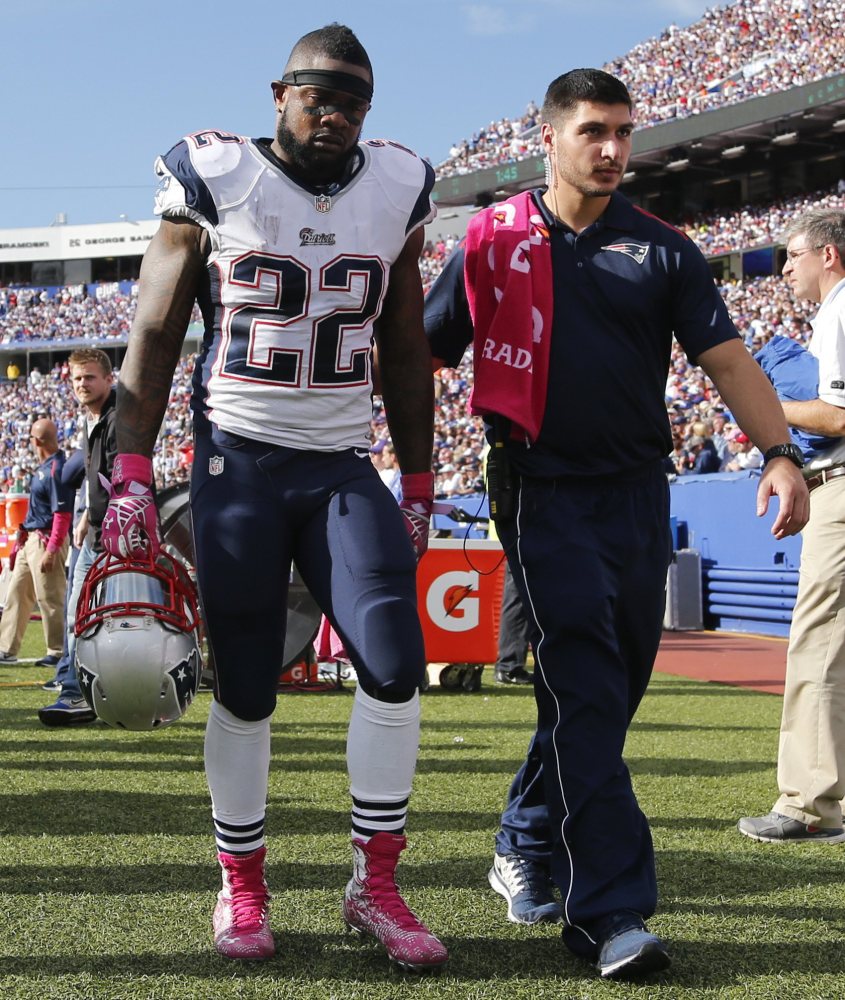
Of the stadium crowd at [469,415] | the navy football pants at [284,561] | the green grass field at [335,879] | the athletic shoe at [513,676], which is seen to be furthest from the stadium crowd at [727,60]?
the navy football pants at [284,561]

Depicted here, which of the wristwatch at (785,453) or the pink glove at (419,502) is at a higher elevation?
the wristwatch at (785,453)

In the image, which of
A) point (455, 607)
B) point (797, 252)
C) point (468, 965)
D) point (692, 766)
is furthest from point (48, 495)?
point (468, 965)

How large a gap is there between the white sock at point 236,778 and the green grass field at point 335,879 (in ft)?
0.86

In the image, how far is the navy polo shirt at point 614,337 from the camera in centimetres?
319

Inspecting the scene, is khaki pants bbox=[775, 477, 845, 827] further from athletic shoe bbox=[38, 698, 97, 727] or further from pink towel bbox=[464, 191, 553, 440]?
athletic shoe bbox=[38, 698, 97, 727]

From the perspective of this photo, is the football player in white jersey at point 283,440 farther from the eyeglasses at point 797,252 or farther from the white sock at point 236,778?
the eyeglasses at point 797,252

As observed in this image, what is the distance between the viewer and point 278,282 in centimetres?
299

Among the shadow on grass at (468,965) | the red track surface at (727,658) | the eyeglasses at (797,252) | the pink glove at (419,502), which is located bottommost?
the red track surface at (727,658)

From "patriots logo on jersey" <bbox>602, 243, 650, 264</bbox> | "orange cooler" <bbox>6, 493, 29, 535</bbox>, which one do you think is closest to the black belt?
"patriots logo on jersey" <bbox>602, 243, 650, 264</bbox>

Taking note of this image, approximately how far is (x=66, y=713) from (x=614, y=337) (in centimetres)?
467

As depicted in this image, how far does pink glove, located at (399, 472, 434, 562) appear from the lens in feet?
10.9

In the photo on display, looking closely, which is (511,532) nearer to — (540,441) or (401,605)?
(540,441)

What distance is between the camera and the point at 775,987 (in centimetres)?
280

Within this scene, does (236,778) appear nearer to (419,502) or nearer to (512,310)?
(419,502)
